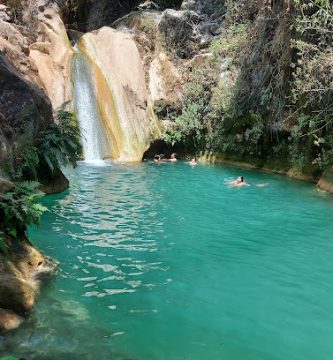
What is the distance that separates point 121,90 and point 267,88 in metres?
7.35

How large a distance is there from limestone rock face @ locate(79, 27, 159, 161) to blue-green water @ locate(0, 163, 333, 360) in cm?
815

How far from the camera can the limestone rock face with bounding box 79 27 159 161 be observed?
20.0 m

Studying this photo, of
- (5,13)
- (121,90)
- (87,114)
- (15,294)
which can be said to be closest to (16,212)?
(15,294)

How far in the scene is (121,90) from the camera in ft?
68.9

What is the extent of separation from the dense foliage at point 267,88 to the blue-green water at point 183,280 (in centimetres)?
343

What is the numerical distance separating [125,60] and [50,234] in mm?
14954

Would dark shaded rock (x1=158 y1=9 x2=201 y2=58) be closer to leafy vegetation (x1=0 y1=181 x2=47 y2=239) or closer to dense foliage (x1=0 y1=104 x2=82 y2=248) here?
dense foliage (x1=0 y1=104 x2=82 y2=248)

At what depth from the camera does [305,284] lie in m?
6.41

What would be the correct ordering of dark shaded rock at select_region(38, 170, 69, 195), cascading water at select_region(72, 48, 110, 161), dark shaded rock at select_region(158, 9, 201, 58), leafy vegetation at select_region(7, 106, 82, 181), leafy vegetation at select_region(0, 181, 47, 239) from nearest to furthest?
leafy vegetation at select_region(0, 181, 47, 239), leafy vegetation at select_region(7, 106, 82, 181), dark shaded rock at select_region(38, 170, 69, 195), cascading water at select_region(72, 48, 110, 161), dark shaded rock at select_region(158, 9, 201, 58)

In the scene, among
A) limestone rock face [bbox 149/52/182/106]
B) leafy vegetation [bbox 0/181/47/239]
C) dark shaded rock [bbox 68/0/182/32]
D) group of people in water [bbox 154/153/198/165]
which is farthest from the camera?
dark shaded rock [bbox 68/0/182/32]

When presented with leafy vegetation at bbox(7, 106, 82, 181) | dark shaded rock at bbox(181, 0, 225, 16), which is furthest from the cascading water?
dark shaded rock at bbox(181, 0, 225, 16)

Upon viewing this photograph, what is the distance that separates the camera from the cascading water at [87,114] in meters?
19.0

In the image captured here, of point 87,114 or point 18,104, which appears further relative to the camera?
point 87,114

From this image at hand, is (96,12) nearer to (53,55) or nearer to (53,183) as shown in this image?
(53,55)
